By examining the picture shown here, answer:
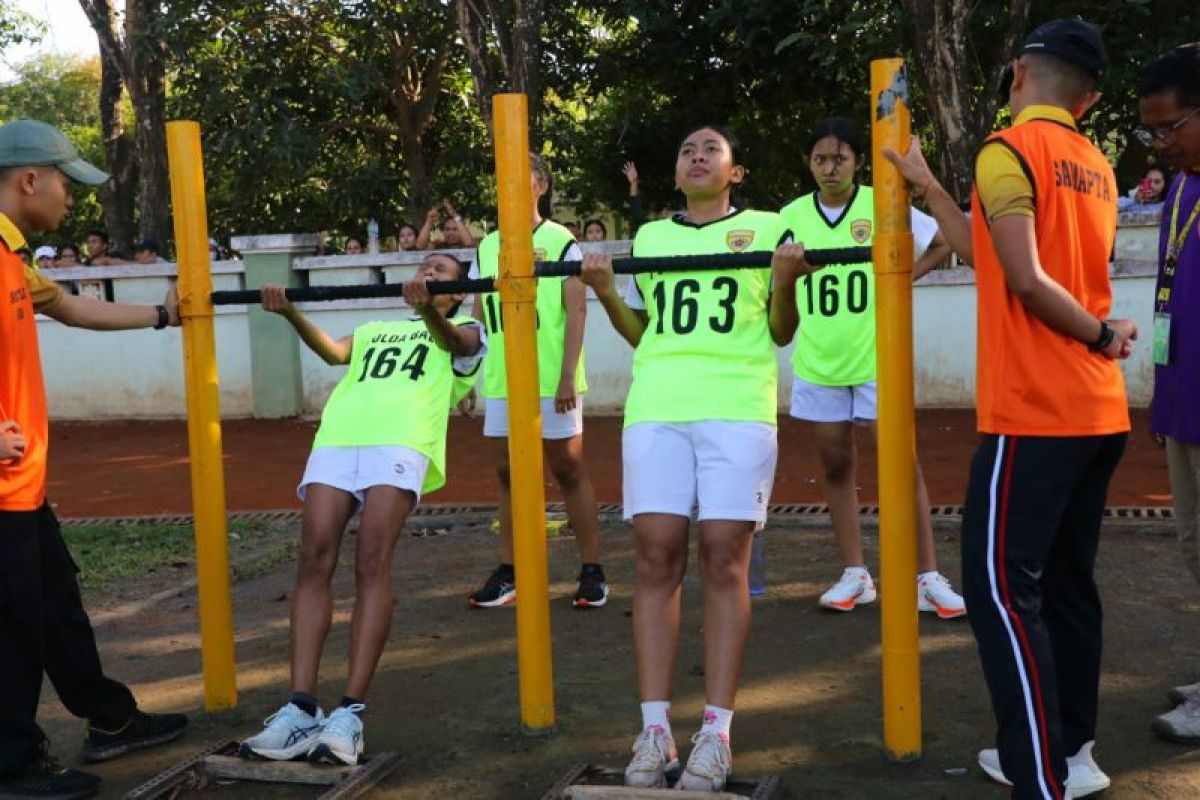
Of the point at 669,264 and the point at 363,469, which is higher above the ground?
the point at 669,264

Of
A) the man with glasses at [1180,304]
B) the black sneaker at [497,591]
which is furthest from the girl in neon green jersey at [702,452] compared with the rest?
the black sneaker at [497,591]

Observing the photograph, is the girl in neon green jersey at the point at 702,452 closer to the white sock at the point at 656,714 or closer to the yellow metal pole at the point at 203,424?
the white sock at the point at 656,714

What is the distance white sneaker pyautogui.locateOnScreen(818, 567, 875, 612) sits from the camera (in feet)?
18.4

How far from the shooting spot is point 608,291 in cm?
409

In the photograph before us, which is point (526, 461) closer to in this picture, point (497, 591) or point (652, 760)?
point (652, 760)

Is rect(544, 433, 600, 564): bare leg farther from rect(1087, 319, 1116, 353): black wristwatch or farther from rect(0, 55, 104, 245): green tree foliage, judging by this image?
rect(0, 55, 104, 245): green tree foliage

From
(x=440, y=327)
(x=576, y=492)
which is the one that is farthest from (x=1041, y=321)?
(x=576, y=492)

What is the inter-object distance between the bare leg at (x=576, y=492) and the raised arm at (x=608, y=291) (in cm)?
180

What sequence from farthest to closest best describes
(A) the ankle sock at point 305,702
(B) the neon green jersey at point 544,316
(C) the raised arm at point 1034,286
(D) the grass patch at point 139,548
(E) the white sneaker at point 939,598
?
1. (D) the grass patch at point 139,548
2. (B) the neon green jersey at point 544,316
3. (E) the white sneaker at point 939,598
4. (A) the ankle sock at point 305,702
5. (C) the raised arm at point 1034,286

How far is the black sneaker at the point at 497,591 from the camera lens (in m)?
6.05

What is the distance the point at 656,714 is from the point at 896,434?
3.57 feet

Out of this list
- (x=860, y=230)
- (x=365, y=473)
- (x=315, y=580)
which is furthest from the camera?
(x=860, y=230)

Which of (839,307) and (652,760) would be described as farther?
(839,307)

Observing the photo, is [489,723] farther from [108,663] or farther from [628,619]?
[108,663]
